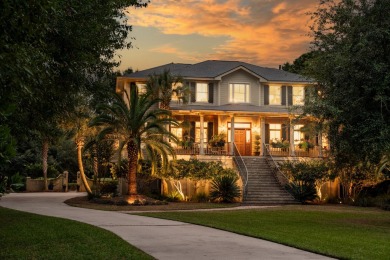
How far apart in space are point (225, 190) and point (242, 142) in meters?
9.78

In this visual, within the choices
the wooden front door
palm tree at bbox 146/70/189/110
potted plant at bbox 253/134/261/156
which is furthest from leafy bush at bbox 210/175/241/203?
the wooden front door

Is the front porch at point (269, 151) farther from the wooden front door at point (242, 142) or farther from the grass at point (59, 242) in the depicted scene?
the grass at point (59, 242)

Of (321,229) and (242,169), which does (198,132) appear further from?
(321,229)

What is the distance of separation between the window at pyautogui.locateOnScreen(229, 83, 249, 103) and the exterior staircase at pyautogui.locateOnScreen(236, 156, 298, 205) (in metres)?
5.57

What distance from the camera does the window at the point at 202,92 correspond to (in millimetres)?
39875

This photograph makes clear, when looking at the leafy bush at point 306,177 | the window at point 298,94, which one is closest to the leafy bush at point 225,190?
the leafy bush at point 306,177

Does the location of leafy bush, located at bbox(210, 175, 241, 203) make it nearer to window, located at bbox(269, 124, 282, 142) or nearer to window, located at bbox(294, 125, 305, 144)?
window, located at bbox(269, 124, 282, 142)

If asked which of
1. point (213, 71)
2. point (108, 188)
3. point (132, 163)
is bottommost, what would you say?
point (108, 188)

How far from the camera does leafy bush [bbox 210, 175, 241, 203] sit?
31.4 meters

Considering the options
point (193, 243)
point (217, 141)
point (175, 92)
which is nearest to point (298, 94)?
point (217, 141)

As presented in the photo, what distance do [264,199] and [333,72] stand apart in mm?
13781

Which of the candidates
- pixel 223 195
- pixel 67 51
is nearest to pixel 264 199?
pixel 223 195

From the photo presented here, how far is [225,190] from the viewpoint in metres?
31.5

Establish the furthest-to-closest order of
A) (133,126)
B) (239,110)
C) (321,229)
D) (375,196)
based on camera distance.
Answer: (239,110)
(375,196)
(133,126)
(321,229)
